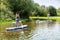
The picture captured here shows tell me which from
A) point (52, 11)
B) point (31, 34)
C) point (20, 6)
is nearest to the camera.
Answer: point (31, 34)

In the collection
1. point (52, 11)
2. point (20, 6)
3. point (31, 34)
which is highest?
point (20, 6)

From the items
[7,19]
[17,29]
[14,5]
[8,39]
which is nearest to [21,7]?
[14,5]

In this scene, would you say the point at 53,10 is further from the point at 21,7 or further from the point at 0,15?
the point at 0,15

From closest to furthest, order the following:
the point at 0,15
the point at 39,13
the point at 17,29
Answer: the point at 17,29, the point at 0,15, the point at 39,13

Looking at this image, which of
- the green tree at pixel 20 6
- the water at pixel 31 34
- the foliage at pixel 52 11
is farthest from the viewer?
the foliage at pixel 52 11

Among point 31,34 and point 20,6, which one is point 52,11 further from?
point 31,34

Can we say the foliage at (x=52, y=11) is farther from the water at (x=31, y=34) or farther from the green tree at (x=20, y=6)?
the water at (x=31, y=34)

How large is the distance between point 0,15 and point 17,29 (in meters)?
10.1

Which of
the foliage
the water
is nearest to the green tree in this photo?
the water

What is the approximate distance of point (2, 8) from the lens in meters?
39.1

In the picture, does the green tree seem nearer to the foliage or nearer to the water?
the water

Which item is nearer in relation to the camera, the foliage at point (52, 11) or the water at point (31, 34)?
the water at point (31, 34)

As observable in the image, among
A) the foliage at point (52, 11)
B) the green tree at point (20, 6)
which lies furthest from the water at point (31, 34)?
the foliage at point (52, 11)

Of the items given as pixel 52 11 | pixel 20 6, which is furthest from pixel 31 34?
pixel 52 11
